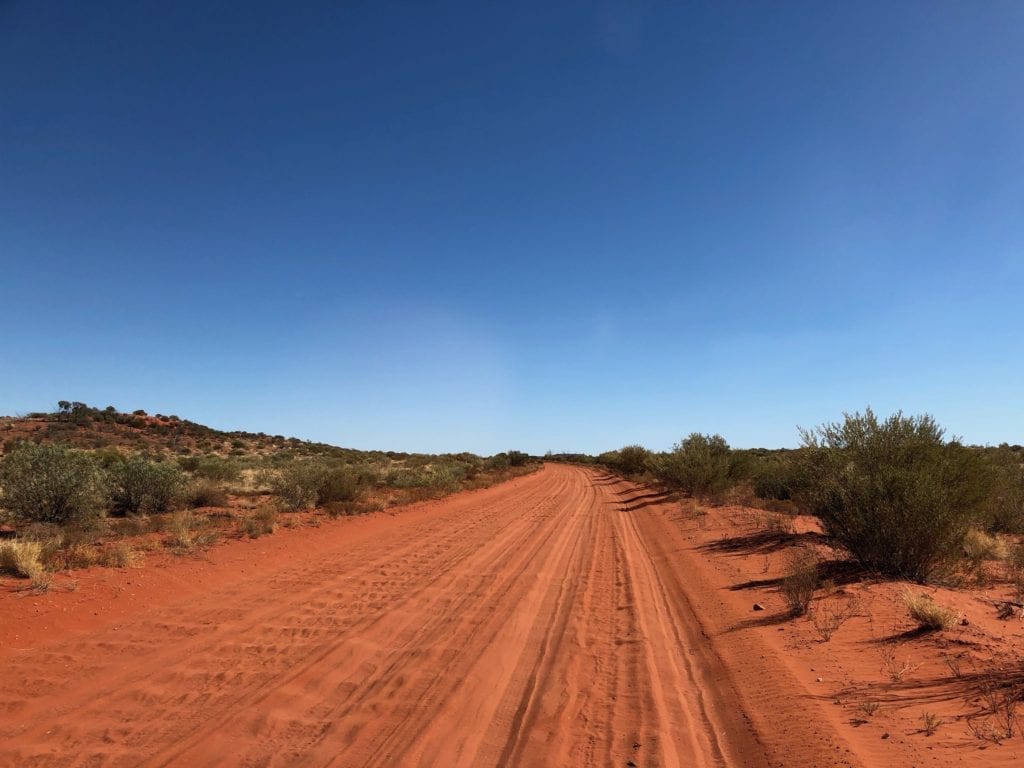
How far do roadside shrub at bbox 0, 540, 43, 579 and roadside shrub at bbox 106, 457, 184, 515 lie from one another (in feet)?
22.5

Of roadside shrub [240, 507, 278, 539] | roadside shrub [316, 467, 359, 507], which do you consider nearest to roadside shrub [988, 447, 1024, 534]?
roadside shrub [240, 507, 278, 539]

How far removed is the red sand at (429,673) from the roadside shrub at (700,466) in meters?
14.8

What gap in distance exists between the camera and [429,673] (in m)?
5.85

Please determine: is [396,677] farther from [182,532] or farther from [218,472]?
→ [218,472]

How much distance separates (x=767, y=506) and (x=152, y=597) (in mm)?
19278

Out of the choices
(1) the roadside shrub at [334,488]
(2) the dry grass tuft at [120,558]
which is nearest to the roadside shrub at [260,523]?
(2) the dry grass tuft at [120,558]

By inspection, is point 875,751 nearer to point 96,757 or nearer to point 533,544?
point 96,757

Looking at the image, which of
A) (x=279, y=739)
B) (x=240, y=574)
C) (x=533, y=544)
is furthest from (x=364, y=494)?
(x=279, y=739)

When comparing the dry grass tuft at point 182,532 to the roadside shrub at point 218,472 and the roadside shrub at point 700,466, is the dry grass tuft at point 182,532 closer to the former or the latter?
the roadside shrub at point 218,472

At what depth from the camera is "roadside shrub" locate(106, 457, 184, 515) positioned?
609 inches

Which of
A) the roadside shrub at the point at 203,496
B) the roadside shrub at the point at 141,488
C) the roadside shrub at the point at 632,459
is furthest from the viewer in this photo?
the roadside shrub at the point at 632,459

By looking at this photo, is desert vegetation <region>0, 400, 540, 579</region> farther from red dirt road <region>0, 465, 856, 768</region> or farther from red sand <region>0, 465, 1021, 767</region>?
red dirt road <region>0, 465, 856, 768</region>

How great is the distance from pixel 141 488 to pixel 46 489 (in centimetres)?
340

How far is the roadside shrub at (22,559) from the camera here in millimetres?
8336
